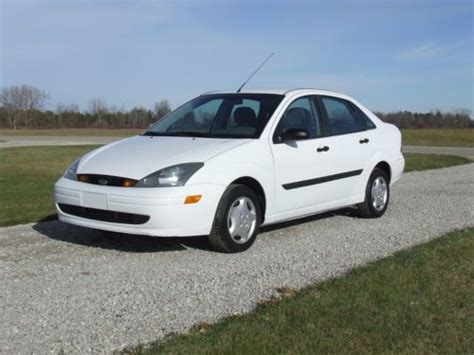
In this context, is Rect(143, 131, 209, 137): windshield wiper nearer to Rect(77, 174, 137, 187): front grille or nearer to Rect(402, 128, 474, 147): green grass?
Rect(77, 174, 137, 187): front grille

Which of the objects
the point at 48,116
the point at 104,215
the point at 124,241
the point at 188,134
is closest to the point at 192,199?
the point at 104,215

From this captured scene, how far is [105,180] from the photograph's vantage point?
224 inches

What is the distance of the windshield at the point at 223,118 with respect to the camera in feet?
21.3

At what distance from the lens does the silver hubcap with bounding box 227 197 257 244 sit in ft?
19.3

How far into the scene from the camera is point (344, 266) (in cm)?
564

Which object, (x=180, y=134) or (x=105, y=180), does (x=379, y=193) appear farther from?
(x=105, y=180)

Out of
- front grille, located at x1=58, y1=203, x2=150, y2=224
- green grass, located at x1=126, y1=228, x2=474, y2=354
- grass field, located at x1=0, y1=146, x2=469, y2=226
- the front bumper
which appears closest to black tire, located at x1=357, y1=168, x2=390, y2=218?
green grass, located at x1=126, y1=228, x2=474, y2=354

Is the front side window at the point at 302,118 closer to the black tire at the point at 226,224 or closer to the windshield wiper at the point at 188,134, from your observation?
the windshield wiper at the point at 188,134

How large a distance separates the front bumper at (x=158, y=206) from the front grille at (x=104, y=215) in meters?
0.03

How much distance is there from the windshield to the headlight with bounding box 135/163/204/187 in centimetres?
96

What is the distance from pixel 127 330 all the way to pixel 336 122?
4.37 metres

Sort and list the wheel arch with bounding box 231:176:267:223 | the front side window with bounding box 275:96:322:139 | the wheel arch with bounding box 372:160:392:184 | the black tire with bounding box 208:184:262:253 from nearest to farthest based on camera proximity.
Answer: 1. the black tire with bounding box 208:184:262:253
2. the wheel arch with bounding box 231:176:267:223
3. the front side window with bounding box 275:96:322:139
4. the wheel arch with bounding box 372:160:392:184

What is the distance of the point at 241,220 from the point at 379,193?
2931 mm

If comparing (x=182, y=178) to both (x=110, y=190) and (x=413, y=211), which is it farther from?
(x=413, y=211)
